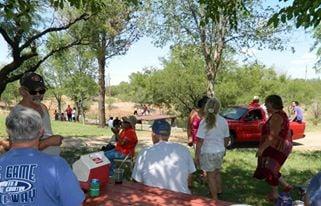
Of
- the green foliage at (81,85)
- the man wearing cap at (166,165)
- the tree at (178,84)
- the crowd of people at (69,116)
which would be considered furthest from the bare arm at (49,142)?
the crowd of people at (69,116)

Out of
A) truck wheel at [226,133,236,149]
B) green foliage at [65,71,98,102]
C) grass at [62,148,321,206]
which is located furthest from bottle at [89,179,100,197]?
green foliage at [65,71,98,102]

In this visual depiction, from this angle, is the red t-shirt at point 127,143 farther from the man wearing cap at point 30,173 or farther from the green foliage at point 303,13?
the man wearing cap at point 30,173

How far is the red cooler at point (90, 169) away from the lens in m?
4.41

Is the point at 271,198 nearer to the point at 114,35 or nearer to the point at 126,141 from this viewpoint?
the point at 126,141

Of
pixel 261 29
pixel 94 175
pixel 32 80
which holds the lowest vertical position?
pixel 94 175

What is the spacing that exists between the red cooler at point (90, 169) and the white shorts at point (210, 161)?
2.47m

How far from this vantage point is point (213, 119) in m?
6.64

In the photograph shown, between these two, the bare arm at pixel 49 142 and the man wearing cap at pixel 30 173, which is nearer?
the man wearing cap at pixel 30 173

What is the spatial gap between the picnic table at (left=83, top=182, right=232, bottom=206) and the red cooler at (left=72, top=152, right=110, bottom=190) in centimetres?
15

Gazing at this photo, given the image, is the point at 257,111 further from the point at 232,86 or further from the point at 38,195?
the point at 232,86

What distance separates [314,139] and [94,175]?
17.4 metres

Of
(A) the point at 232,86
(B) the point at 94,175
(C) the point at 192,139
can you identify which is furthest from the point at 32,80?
(A) the point at 232,86

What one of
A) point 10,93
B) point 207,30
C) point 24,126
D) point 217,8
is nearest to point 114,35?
point 207,30

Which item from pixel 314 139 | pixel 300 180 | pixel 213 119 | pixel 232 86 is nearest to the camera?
pixel 213 119
